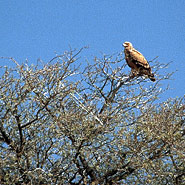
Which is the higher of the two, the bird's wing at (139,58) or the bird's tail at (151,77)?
the bird's wing at (139,58)

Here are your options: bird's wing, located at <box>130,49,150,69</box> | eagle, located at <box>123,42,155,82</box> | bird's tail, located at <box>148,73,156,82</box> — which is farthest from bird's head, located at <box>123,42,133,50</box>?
bird's tail, located at <box>148,73,156,82</box>

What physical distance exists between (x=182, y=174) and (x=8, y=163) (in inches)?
129

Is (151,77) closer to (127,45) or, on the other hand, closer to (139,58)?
(139,58)

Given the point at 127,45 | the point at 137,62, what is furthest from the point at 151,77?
the point at 127,45

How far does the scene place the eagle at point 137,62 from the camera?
10588 mm

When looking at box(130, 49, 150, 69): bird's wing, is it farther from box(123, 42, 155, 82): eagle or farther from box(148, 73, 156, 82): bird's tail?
box(148, 73, 156, 82): bird's tail

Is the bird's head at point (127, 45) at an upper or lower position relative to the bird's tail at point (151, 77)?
upper

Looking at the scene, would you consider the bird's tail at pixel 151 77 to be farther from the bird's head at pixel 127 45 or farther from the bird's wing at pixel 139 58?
the bird's head at pixel 127 45

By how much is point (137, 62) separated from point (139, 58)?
0.44 feet

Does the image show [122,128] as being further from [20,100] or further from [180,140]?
[20,100]

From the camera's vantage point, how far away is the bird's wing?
1090 centimetres

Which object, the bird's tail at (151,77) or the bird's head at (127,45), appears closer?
the bird's tail at (151,77)

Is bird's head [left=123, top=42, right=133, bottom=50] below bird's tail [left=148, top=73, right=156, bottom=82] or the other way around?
the other way around

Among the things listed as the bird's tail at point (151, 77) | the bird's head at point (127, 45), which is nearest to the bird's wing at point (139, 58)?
the bird's head at point (127, 45)
